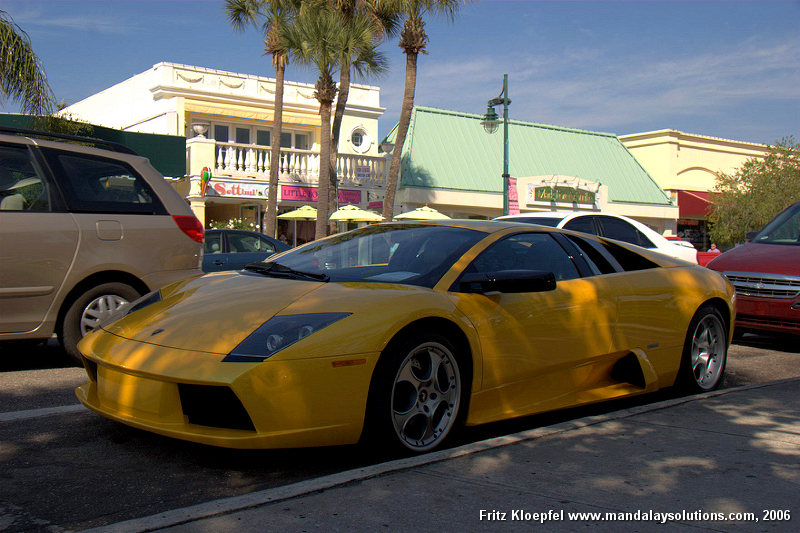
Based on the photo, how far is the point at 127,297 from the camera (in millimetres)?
6199

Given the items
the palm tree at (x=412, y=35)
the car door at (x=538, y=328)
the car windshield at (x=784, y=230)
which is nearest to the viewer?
the car door at (x=538, y=328)

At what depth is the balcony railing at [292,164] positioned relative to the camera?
23219 millimetres

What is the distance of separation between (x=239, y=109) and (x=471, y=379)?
904 inches

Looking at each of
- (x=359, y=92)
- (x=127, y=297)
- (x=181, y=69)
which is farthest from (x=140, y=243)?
(x=359, y=92)

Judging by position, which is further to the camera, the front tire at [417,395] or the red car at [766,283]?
the red car at [766,283]

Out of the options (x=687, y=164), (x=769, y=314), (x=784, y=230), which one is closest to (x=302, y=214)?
(x=784, y=230)

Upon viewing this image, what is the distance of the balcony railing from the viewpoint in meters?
23.2

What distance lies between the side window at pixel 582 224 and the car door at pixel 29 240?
21.1 feet

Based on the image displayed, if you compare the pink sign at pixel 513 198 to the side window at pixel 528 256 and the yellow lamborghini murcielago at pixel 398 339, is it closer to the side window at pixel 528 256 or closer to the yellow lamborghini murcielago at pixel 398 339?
the yellow lamborghini murcielago at pixel 398 339

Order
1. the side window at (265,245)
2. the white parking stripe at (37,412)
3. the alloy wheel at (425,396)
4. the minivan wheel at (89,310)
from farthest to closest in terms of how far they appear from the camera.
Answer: the side window at (265,245), the minivan wheel at (89,310), the white parking stripe at (37,412), the alloy wheel at (425,396)

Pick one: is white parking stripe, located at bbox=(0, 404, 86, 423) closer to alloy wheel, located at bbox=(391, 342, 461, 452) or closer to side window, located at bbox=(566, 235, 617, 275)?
alloy wheel, located at bbox=(391, 342, 461, 452)

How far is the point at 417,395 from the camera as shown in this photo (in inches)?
148

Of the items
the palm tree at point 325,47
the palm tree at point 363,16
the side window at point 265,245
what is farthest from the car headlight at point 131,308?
the palm tree at point 363,16

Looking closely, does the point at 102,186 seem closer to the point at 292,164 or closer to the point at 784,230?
the point at 784,230
